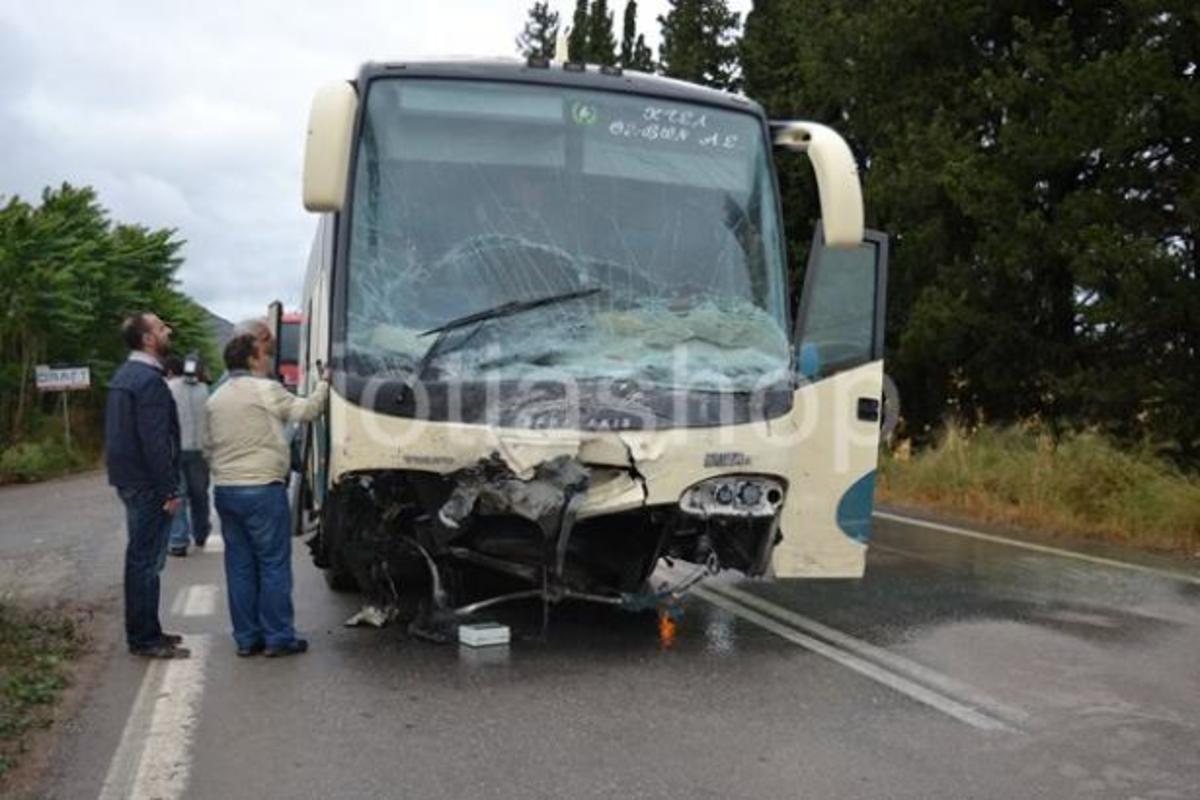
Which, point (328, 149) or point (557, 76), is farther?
point (557, 76)

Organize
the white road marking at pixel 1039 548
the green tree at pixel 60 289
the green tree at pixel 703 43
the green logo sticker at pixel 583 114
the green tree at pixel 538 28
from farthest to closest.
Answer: the green tree at pixel 538 28, the green tree at pixel 60 289, the green tree at pixel 703 43, the white road marking at pixel 1039 548, the green logo sticker at pixel 583 114

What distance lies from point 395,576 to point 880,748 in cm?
334

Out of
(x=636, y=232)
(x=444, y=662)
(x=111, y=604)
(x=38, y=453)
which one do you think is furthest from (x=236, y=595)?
(x=38, y=453)

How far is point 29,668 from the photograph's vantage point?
651cm

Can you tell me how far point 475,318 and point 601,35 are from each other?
29.0 m

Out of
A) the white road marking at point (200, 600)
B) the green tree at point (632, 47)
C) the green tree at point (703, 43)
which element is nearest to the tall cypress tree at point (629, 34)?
the green tree at point (632, 47)

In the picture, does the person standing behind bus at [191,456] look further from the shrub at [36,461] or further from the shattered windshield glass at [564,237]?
the shrub at [36,461]

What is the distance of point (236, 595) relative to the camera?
269 inches

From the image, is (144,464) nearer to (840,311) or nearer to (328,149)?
(328,149)

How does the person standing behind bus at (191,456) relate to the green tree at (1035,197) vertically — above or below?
below

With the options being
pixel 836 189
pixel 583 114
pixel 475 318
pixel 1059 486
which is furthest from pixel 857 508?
pixel 1059 486

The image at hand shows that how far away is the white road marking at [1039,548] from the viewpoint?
31.3ft

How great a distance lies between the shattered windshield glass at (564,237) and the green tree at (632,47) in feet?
88.6

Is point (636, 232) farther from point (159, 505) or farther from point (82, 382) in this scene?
point (82, 382)
